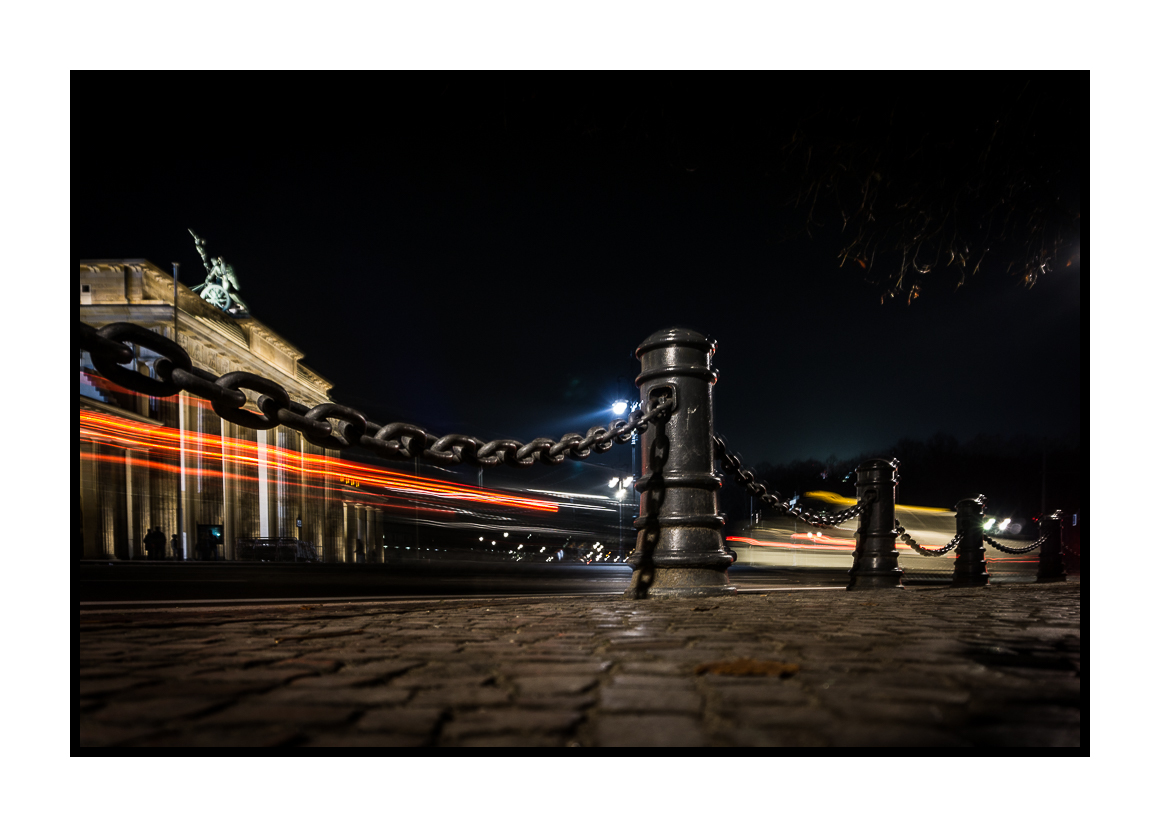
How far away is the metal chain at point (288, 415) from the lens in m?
2.06

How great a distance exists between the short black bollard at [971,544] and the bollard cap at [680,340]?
197 inches

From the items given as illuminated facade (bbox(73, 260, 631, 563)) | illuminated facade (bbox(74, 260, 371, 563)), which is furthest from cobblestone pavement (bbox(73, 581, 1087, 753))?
illuminated facade (bbox(74, 260, 371, 563))

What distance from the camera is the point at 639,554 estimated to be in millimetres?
4457

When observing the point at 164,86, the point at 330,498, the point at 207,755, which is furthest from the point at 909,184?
the point at 330,498

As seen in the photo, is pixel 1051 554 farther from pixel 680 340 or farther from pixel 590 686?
pixel 590 686

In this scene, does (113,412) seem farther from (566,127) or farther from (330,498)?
(566,127)

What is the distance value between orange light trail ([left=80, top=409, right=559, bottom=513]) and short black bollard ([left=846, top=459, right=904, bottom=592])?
11790 mm

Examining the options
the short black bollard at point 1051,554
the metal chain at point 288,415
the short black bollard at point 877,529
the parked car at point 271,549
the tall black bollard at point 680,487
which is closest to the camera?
the metal chain at point 288,415

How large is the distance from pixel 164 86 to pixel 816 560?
21.5 meters

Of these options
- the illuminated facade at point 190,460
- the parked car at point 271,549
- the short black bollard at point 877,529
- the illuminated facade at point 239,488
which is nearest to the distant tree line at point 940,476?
the illuminated facade at point 239,488

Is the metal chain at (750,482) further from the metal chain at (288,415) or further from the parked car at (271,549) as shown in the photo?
the parked car at (271,549)
